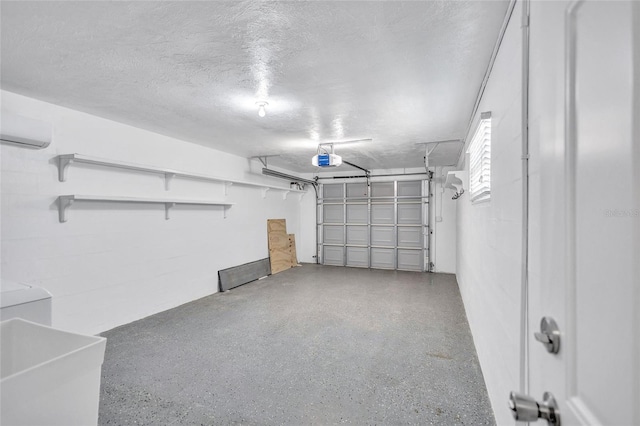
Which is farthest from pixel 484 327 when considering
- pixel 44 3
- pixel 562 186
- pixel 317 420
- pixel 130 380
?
pixel 44 3

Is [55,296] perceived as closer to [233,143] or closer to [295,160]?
[233,143]

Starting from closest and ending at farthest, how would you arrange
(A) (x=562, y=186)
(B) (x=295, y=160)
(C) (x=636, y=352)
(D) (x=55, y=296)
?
(C) (x=636, y=352)
(A) (x=562, y=186)
(D) (x=55, y=296)
(B) (x=295, y=160)

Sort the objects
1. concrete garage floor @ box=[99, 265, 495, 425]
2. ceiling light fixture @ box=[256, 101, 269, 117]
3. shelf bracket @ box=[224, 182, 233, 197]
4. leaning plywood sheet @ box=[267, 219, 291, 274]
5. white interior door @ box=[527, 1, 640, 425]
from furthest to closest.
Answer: leaning plywood sheet @ box=[267, 219, 291, 274], shelf bracket @ box=[224, 182, 233, 197], ceiling light fixture @ box=[256, 101, 269, 117], concrete garage floor @ box=[99, 265, 495, 425], white interior door @ box=[527, 1, 640, 425]

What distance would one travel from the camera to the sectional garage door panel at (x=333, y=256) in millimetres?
7352

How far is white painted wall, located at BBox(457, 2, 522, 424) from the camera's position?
1344mm

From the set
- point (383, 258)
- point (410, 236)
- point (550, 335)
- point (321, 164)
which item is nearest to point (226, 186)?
point (321, 164)

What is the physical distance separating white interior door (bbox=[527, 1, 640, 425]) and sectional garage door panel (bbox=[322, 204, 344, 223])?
262 inches

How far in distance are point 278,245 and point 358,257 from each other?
6.46 feet

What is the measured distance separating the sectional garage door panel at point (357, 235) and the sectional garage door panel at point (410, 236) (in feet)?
2.56

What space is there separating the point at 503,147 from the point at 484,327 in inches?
55.4

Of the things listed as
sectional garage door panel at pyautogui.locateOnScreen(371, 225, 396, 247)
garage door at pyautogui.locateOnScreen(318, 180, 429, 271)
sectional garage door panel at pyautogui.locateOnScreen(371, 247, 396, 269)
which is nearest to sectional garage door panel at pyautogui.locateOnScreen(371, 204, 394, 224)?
garage door at pyautogui.locateOnScreen(318, 180, 429, 271)

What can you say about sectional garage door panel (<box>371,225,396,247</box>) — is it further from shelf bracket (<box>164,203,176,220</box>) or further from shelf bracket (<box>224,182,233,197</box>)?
shelf bracket (<box>164,203,176,220</box>)

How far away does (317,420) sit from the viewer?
72.7 inches

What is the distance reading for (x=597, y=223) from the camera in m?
0.51
